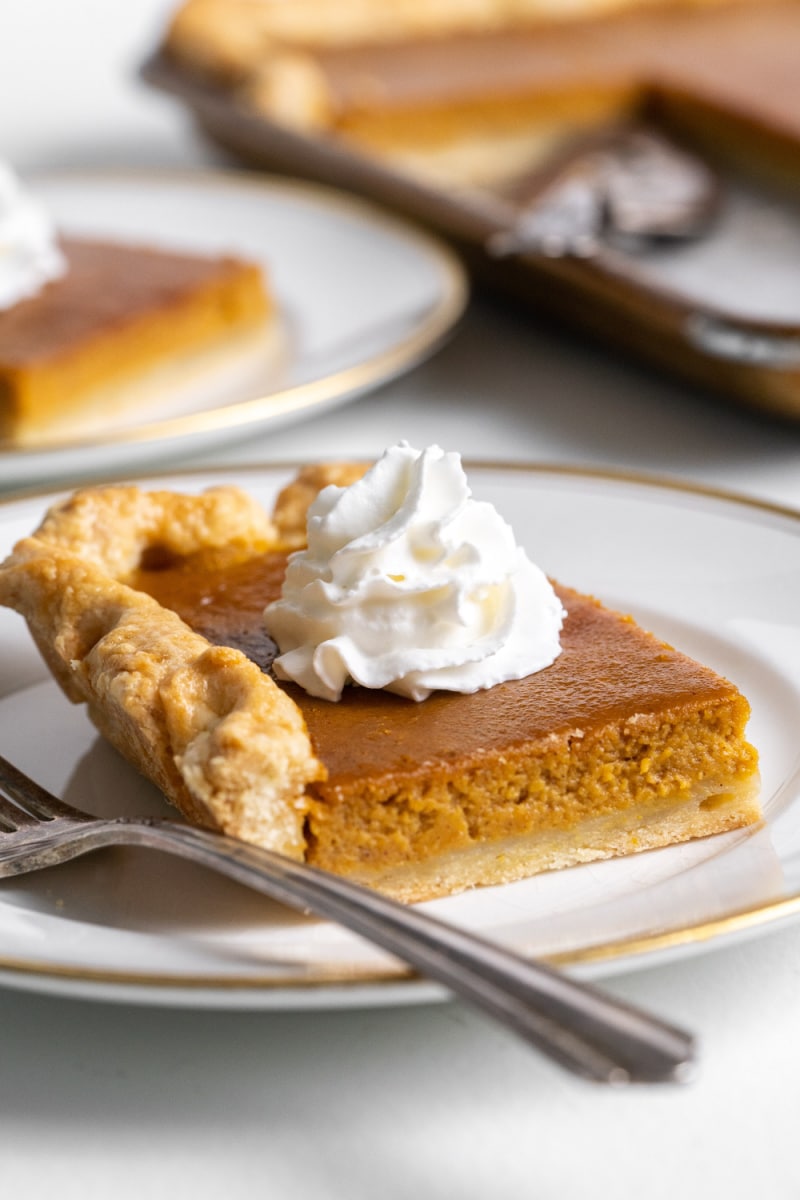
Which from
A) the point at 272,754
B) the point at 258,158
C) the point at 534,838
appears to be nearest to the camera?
the point at 272,754

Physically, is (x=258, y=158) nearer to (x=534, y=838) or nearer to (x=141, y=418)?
(x=141, y=418)

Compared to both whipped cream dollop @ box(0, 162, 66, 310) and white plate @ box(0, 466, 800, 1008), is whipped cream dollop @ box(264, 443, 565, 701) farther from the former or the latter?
whipped cream dollop @ box(0, 162, 66, 310)

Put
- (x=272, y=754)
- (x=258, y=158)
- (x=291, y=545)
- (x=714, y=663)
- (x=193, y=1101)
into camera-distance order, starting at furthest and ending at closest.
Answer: (x=258, y=158)
(x=291, y=545)
(x=714, y=663)
(x=272, y=754)
(x=193, y=1101)

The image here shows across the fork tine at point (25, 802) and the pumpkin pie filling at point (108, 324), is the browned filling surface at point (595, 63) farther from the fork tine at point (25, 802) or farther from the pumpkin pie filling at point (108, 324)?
the fork tine at point (25, 802)

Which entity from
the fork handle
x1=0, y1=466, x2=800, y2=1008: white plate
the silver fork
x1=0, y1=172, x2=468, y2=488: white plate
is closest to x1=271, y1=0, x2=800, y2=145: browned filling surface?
x1=0, y1=172, x2=468, y2=488: white plate

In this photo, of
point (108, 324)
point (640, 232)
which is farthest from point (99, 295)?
point (640, 232)

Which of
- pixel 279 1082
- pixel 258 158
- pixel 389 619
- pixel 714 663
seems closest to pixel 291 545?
pixel 389 619
